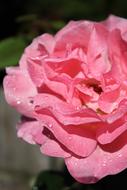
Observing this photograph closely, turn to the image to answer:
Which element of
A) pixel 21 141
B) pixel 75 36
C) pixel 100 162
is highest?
pixel 75 36

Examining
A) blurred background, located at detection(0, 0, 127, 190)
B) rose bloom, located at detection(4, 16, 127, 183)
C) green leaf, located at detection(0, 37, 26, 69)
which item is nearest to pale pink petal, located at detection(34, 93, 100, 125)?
rose bloom, located at detection(4, 16, 127, 183)

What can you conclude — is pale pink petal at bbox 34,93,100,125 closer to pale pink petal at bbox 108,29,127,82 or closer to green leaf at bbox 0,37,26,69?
pale pink petal at bbox 108,29,127,82

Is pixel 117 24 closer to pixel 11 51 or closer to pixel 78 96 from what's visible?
pixel 78 96

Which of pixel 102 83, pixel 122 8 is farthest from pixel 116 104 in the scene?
pixel 122 8

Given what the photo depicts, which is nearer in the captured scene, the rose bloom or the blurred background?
the rose bloom

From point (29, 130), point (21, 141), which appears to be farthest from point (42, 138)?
point (21, 141)

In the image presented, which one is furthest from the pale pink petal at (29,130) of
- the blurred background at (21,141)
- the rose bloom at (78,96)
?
the blurred background at (21,141)

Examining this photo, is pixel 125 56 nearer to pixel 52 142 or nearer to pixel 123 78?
pixel 123 78
